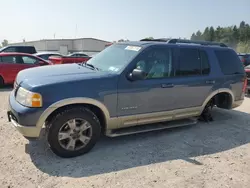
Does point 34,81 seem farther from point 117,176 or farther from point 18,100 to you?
point 117,176

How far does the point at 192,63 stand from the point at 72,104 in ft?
8.49

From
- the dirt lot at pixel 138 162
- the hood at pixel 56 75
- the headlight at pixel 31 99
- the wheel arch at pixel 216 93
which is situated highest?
the hood at pixel 56 75

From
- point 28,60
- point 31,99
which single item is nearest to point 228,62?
point 31,99

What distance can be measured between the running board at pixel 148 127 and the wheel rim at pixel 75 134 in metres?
0.43

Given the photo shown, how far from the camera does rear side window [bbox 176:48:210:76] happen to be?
4.71 meters

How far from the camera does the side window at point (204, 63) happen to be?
5002 millimetres


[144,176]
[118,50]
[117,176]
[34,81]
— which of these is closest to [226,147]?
[144,176]

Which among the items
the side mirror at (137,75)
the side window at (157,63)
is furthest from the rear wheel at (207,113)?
the side mirror at (137,75)

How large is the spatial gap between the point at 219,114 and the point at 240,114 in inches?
25.0

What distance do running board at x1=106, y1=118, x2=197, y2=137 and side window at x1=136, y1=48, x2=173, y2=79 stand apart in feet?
3.25

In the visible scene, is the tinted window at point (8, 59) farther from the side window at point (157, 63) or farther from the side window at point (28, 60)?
the side window at point (157, 63)

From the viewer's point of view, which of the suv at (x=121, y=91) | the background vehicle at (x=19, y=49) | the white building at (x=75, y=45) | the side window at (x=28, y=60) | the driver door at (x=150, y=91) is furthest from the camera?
the white building at (x=75, y=45)

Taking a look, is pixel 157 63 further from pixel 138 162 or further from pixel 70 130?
pixel 70 130

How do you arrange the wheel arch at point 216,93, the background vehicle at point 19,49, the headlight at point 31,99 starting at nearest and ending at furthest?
the headlight at point 31,99 → the wheel arch at point 216,93 → the background vehicle at point 19,49
